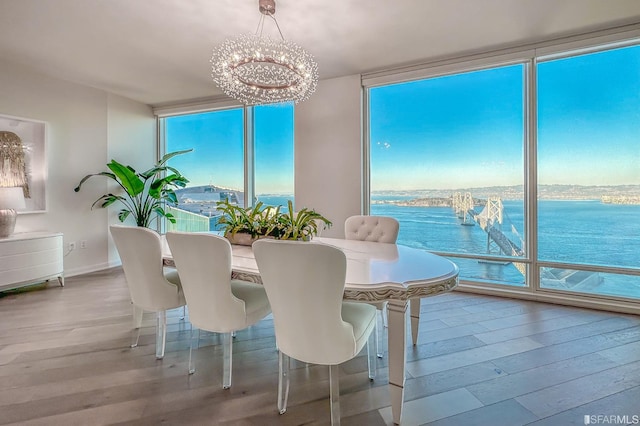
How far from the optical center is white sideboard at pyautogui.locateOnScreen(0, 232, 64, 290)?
3.39 meters

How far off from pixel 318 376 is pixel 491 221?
9.35ft

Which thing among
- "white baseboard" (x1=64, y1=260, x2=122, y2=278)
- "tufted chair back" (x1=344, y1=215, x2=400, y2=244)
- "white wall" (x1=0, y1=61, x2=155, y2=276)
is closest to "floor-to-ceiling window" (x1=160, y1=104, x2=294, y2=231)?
"white wall" (x1=0, y1=61, x2=155, y2=276)

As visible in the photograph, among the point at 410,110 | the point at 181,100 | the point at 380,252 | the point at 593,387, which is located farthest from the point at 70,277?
the point at 593,387

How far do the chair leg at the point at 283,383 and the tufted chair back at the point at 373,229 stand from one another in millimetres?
1344

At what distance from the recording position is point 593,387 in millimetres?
1850

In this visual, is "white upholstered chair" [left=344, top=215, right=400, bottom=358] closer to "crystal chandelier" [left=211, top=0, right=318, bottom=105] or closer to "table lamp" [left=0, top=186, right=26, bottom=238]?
"crystal chandelier" [left=211, top=0, right=318, bottom=105]

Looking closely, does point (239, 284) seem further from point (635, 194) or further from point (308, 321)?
point (635, 194)

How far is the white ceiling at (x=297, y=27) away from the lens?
2625mm

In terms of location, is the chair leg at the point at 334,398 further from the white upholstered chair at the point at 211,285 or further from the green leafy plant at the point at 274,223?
the green leafy plant at the point at 274,223

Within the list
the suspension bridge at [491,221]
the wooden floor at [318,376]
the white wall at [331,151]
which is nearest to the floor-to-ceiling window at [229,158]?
the white wall at [331,151]

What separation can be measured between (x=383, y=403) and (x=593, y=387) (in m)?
1.27

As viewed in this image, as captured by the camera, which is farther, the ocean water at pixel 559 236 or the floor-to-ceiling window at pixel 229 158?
the floor-to-ceiling window at pixel 229 158

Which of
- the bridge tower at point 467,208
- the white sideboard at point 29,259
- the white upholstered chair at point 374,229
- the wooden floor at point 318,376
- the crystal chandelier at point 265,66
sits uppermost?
the crystal chandelier at point 265,66

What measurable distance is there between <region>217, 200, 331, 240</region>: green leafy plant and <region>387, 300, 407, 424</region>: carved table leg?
96cm
